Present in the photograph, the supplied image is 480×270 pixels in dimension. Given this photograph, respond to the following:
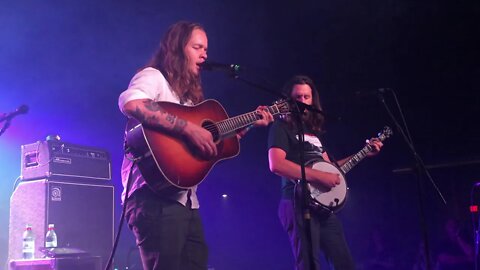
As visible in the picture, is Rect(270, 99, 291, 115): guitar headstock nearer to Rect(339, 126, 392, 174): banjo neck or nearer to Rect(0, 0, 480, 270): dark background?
Rect(339, 126, 392, 174): banjo neck

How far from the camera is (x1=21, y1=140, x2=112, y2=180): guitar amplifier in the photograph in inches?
185

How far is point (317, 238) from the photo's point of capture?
320 centimetres

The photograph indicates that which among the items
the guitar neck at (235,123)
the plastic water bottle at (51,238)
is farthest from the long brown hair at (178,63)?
the plastic water bottle at (51,238)

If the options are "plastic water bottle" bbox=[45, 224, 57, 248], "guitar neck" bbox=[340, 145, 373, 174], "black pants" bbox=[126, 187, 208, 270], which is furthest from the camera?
"plastic water bottle" bbox=[45, 224, 57, 248]

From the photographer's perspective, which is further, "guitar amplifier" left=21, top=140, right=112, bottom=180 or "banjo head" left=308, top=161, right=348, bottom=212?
"guitar amplifier" left=21, top=140, right=112, bottom=180

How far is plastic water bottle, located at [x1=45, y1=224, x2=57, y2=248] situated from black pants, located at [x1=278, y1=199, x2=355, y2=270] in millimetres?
2281

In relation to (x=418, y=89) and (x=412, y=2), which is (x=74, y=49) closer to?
(x=412, y=2)

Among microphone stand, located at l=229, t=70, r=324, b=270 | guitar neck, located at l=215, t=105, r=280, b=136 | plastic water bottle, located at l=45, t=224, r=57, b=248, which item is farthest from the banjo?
plastic water bottle, located at l=45, t=224, r=57, b=248

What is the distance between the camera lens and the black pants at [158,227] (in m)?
2.17

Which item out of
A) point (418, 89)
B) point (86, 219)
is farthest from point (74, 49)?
point (418, 89)

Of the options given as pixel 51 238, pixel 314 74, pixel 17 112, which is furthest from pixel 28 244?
pixel 314 74

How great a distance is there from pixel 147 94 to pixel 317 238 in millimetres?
1575

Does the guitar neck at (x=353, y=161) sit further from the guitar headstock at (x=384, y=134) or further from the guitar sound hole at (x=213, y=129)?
the guitar sound hole at (x=213, y=129)

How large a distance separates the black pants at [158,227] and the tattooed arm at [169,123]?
0.30 meters
